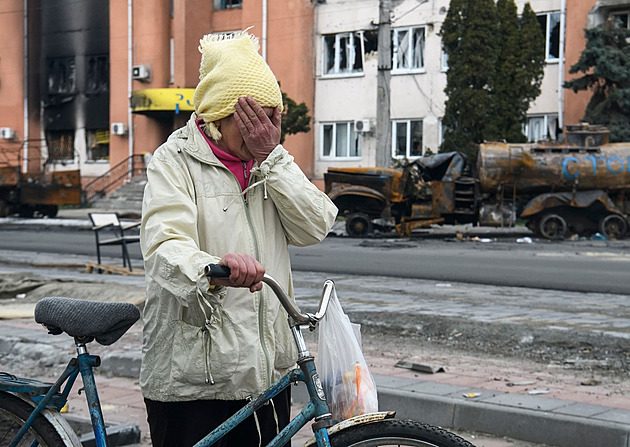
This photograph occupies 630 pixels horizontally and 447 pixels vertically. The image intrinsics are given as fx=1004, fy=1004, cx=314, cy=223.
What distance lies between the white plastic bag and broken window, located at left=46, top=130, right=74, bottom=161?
4334 cm

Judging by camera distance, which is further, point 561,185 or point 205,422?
point 561,185

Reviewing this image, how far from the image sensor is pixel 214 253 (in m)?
3.21

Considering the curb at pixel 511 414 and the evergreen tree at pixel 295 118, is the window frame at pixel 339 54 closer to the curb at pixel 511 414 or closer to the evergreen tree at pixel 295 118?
the evergreen tree at pixel 295 118

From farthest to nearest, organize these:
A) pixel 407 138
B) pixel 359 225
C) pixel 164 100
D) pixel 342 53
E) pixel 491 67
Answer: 1. pixel 164 100
2. pixel 342 53
3. pixel 407 138
4. pixel 491 67
5. pixel 359 225

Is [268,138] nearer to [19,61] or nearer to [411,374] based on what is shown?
[411,374]

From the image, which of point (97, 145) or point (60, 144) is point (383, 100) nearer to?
point (97, 145)

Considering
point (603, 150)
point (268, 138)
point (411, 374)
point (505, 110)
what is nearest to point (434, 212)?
point (603, 150)

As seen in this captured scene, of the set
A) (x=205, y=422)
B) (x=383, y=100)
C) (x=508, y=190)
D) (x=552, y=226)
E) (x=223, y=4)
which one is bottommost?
(x=552, y=226)

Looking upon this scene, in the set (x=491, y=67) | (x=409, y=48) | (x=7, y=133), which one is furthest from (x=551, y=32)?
(x=7, y=133)

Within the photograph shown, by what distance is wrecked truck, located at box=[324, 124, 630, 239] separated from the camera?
78.4 ft

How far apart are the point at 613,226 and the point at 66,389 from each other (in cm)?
2188

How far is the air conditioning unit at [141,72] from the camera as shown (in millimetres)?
41500

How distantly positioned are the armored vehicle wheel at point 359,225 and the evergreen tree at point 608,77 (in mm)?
8181

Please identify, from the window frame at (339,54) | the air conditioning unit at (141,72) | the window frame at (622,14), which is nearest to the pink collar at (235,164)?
the window frame at (622,14)
